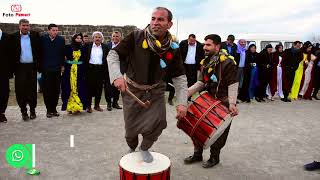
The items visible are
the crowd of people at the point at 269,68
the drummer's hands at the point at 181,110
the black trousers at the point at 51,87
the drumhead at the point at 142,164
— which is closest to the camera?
the drumhead at the point at 142,164

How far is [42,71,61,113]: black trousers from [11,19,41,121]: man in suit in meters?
0.26

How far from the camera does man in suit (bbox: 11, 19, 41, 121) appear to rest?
6.73 m

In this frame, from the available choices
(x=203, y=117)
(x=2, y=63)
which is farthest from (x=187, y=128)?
(x=2, y=63)

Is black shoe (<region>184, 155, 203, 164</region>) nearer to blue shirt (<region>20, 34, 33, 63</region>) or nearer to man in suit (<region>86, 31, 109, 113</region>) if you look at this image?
man in suit (<region>86, 31, 109, 113</region>)

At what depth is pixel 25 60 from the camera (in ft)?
22.4

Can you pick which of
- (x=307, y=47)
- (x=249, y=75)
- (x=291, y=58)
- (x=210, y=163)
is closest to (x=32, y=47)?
(x=210, y=163)

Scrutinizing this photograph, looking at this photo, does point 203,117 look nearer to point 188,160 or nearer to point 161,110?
point 161,110

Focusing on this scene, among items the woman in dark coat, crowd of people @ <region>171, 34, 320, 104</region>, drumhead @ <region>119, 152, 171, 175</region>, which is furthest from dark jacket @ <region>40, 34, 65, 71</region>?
the woman in dark coat

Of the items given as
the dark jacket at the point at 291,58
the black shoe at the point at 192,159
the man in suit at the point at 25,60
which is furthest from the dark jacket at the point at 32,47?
the dark jacket at the point at 291,58

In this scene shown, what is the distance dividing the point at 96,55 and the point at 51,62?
103 cm

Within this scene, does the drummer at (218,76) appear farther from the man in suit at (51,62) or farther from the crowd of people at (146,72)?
the man in suit at (51,62)

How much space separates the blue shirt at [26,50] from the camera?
267 inches

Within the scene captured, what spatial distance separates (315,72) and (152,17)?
30.3 feet

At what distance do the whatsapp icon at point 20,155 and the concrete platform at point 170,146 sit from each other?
3.9 inches
